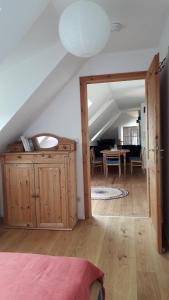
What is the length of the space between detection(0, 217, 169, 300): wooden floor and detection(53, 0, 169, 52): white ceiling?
7.56ft

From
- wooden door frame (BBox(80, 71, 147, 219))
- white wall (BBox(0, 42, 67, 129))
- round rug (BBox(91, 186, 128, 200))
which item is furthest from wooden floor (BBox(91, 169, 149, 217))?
white wall (BBox(0, 42, 67, 129))

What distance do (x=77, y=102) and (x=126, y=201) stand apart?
1972 mm

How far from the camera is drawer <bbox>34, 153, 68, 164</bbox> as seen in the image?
3.01m

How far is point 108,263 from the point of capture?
225 centimetres

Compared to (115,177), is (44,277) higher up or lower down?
higher up

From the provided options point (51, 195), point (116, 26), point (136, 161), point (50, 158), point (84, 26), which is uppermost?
point (116, 26)

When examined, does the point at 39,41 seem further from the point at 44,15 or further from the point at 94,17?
the point at 94,17

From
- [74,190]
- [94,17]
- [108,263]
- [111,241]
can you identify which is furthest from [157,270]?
[94,17]

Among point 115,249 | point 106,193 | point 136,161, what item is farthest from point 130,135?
point 115,249

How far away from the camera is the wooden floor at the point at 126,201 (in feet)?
11.9

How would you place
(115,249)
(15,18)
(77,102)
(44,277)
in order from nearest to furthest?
(44,277) → (15,18) → (115,249) → (77,102)

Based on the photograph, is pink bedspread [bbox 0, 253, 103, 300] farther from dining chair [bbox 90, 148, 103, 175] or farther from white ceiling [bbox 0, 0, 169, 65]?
dining chair [bbox 90, 148, 103, 175]

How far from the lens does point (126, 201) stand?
4.17m

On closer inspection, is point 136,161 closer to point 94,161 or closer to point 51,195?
point 94,161
